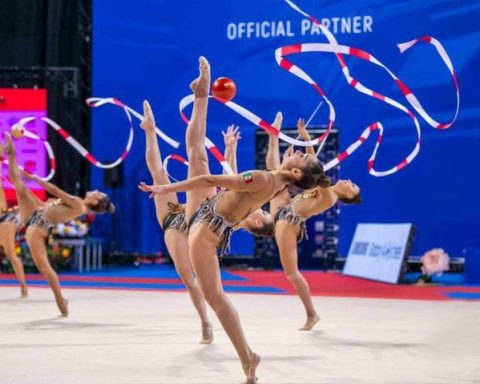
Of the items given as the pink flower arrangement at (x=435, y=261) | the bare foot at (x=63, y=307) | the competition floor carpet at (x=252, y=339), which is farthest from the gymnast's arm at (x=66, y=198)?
the pink flower arrangement at (x=435, y=261)

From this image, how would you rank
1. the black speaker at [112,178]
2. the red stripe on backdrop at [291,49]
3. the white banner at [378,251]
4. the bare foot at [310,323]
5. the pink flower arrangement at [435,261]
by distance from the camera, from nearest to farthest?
the bare foot at [310,323] → the red stripe on backdrop at [291,49] → the pink flower arrangement at [435,261] → the white banner at [378,251] → the black speaker at [112,178]

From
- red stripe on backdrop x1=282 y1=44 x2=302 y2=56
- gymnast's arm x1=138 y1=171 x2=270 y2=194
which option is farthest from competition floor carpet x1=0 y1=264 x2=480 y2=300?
gymnast's arm x1=138 y1=171 x2=270 y2=194

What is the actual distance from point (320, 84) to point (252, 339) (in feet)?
28.4

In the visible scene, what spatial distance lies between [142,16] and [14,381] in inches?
457

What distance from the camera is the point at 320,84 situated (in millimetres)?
13578

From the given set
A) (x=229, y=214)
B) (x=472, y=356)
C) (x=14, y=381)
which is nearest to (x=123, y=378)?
(x=14, y=381)

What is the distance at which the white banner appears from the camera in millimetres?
11258

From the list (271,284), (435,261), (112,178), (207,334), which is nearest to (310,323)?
(207,334)

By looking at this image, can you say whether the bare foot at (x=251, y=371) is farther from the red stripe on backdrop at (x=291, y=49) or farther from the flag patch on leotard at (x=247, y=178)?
the red stripe on backdrop at (x=291, y=49)

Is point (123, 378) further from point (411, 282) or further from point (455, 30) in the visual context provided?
point (455, 30)

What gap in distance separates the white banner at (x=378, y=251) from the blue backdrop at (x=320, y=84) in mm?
732

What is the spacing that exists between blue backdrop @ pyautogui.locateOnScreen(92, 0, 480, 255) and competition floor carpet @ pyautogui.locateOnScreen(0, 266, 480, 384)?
3.32m

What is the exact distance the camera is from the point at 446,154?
13.0 meters

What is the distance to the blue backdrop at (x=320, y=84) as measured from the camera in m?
13.0
